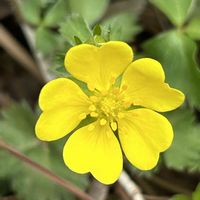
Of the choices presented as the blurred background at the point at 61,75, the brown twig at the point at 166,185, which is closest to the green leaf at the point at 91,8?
the blurred background at the point at 61,75

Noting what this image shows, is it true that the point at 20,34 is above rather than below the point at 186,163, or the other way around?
above

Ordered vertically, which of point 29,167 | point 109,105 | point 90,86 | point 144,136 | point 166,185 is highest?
point 90,86

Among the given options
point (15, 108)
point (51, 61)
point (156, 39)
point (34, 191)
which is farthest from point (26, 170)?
point (156, 39)

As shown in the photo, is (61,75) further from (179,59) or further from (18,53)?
(18,53)

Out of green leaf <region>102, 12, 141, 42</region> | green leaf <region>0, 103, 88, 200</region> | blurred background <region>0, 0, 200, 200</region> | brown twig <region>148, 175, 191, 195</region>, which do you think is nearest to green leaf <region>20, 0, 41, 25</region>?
blurred background <region>0, 0, 200, 200</region>

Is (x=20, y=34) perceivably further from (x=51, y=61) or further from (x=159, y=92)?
(x=159, y=92)

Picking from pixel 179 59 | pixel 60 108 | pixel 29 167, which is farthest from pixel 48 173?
pixel 179 59

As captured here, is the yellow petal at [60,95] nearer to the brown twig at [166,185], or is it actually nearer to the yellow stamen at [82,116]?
the yellow stamen at [82,116]
